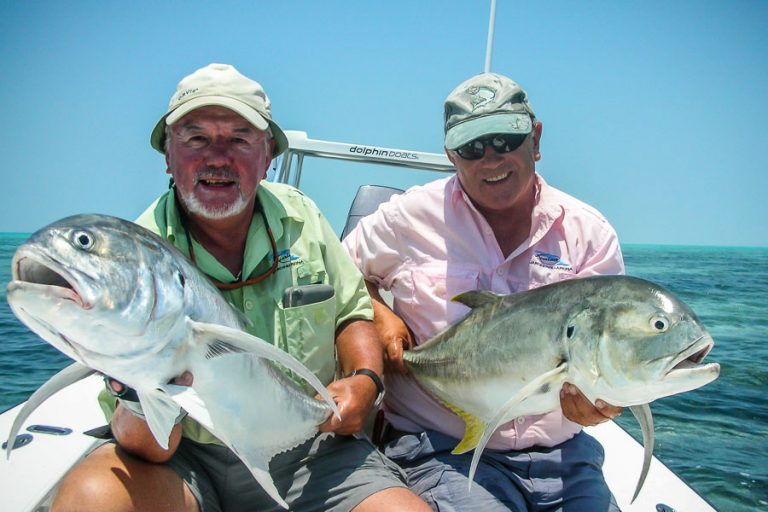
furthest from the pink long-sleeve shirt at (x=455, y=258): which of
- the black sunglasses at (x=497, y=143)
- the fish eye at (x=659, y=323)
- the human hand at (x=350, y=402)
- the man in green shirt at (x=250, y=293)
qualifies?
the fish eye at (x=659, y=323)

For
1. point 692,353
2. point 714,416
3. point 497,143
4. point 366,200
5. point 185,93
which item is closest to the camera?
point 692,353

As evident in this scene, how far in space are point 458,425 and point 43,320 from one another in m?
1.95

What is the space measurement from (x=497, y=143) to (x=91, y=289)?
199cm

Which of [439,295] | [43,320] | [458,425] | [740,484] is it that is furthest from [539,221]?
[740,484]

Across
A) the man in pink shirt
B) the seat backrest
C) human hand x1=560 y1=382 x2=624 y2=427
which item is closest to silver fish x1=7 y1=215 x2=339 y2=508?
the man in pink shirt

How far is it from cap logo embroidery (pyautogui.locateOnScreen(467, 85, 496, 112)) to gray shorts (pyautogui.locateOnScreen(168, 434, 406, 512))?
5.68 ft

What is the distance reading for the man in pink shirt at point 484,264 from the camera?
8.96 ft

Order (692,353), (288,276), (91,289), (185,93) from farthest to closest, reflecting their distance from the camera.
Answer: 1. (288,276)
2. (185,93)
3. (692,353)
4. (91,289)

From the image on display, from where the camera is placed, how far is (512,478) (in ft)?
8.91

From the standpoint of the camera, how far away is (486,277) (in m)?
3.02

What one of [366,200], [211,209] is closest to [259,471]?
[211,209]

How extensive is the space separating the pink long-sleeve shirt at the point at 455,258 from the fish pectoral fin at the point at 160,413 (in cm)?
141

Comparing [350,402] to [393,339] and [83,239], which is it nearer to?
[393,339]

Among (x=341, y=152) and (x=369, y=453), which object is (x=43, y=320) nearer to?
(x=369, y=453)
